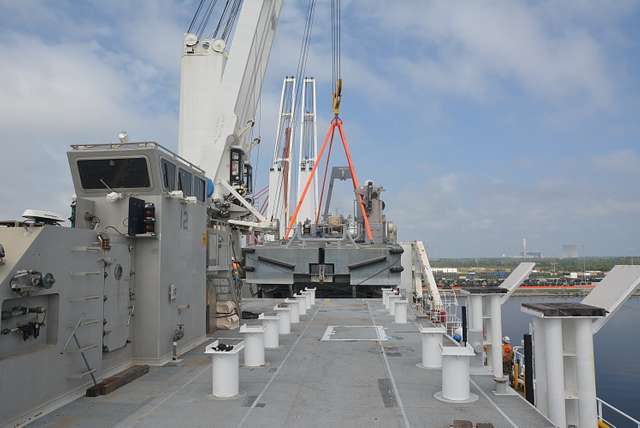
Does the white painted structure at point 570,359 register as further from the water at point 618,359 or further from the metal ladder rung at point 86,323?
the water at point 618,359

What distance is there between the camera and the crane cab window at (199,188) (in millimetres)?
9991

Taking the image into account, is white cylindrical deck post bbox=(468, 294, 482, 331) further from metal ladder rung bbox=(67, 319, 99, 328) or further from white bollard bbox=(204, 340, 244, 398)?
metal ladder rung bbox=(67, 319, 99, 328)

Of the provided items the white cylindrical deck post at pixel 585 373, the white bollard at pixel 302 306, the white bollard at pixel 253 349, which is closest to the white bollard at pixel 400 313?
the white bollard at pixel 302 306

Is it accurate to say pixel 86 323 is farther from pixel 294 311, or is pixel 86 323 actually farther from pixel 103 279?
pixel 294 311

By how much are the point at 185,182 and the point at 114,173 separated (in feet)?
4.63

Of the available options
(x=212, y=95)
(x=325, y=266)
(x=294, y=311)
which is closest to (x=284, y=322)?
(x=294, y=311)

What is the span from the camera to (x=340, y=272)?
72.9 ft

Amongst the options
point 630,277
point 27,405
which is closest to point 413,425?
point 630,277

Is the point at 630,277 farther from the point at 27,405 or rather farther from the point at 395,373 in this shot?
the point at 27,405

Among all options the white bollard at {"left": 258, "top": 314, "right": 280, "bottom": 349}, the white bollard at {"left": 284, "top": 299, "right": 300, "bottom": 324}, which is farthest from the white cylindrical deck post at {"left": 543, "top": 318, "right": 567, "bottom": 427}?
the white bollard at {"left": 284, "top": 299, "right": 300, "bottom": 324}

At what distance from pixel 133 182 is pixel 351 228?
25364mm

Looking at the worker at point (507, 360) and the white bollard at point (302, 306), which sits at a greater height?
the white bollard at point (302, 306)

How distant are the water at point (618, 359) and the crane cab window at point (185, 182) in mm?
16572

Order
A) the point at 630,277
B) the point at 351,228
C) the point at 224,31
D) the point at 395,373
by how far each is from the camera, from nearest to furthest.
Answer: the point at 630,277, the point at 395,373, the point at 224,31, the point at 351,228
